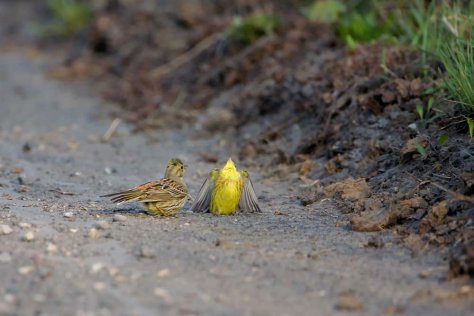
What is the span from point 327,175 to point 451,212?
240cm

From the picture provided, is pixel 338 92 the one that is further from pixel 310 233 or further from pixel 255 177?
pixel 310 233

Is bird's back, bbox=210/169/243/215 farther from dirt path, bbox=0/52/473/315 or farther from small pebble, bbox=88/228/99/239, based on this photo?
small pebble, bbox=88/228/99/239

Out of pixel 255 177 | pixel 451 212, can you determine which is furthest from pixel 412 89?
pixel 451 212

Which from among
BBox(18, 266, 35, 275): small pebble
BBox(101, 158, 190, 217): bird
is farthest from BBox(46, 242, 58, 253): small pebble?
BBox(101, 158, 190, 217): bird

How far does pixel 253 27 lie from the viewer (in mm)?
13711

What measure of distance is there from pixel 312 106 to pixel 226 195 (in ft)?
10.6

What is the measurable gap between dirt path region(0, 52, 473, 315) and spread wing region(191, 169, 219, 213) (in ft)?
0.62

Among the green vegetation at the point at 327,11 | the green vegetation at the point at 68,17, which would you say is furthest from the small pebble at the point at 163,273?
the green vegetation at the point at 68,17

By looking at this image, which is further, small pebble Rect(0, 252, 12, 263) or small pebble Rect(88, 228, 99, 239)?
small pebble Rect(88, 228, 99, 239)

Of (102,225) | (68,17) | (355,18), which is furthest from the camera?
(68,17)

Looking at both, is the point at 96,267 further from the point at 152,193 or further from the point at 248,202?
the point at 248,202

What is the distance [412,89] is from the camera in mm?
9414

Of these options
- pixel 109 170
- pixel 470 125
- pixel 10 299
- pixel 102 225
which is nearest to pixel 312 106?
pixel 109 170

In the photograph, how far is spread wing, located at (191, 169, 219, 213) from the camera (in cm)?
806
